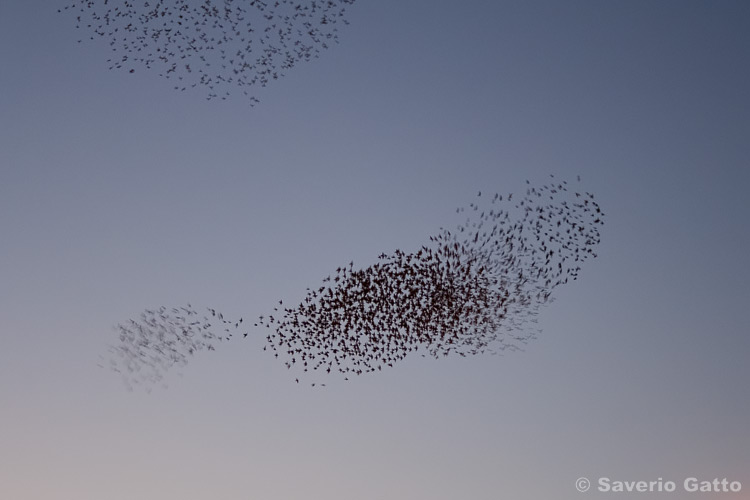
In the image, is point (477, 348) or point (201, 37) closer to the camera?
point (477, 348)

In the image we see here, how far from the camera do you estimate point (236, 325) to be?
687 inches

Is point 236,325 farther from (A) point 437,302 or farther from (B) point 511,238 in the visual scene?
(B) point 511,238

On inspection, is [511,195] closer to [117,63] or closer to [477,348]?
[477,348]

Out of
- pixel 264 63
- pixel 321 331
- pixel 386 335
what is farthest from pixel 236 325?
pixel 264 63

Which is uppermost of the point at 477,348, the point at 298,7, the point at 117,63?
the point at 298,7

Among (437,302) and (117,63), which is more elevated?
(117,63)

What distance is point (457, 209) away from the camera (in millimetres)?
17641

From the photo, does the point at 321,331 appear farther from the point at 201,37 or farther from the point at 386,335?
the point at 201,37

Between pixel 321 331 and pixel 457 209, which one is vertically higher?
pixel 457 209

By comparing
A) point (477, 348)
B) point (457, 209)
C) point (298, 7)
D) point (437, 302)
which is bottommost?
point (477, 348)

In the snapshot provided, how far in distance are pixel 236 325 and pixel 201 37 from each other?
6313 millimetres

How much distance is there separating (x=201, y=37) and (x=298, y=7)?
221 centimetres

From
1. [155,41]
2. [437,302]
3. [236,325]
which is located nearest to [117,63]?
[155,41]

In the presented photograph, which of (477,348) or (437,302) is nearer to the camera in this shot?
(477,348)
